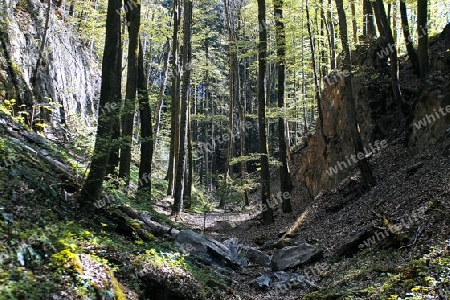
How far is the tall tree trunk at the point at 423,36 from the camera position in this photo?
511 inches

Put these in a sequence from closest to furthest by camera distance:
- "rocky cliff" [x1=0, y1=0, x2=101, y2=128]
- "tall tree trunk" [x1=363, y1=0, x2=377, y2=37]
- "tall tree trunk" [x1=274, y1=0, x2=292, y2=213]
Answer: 1. "rocky cliff" [x1=0, y1=0, x2=101, y2=128]
2. "tall tree trunk" [x1=274, y1=0, x2=292, y2=213]
3. "tall tree trunk" [x1=363, y1=0, x2=377, y2=37]

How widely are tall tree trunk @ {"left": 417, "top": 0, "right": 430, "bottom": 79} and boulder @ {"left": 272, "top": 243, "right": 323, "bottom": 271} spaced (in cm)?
816

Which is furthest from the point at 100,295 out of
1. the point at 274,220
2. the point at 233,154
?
the point at 233,154

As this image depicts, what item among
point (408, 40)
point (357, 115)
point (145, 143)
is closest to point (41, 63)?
point (145, 143)

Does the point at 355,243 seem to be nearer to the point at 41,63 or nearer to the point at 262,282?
the point at 262,282

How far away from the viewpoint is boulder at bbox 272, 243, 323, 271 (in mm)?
9958

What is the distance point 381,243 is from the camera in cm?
847

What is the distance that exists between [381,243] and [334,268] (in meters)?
1.21

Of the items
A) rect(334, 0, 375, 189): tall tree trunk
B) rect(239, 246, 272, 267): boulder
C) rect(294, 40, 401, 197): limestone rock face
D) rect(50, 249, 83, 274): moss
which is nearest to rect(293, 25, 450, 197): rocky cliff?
rect(294, 40, 401, 197): limestone rock face

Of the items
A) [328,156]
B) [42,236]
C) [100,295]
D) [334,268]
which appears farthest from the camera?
[328,156]

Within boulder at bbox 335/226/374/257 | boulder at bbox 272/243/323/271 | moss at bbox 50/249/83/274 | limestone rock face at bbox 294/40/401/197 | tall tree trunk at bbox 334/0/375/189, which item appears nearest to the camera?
moss at bbox 50/249/83/274

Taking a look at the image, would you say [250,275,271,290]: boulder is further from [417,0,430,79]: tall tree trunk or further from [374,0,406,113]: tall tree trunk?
[417,0,430,79]: tall tree trunk

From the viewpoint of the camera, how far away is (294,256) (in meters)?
10.2

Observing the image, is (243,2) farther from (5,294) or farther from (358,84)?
(5,294)
